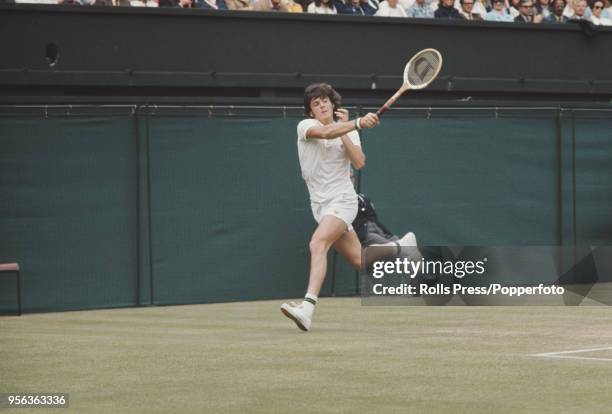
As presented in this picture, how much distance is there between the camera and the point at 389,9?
21.6 meters

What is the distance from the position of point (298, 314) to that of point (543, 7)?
12.7 meters

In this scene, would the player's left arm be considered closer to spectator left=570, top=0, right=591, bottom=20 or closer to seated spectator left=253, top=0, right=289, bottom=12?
seated spectator left=253, top=0, right=289, bottom=12

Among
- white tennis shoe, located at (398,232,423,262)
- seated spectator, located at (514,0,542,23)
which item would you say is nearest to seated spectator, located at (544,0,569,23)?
seated spectator, located at (514,0,542,23)

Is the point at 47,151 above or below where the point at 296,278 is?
above

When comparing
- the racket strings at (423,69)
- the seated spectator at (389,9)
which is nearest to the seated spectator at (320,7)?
the seated spectator at (389,9)

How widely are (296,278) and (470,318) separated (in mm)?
3631

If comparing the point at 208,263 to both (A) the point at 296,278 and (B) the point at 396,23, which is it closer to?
(A) the point at 296,278

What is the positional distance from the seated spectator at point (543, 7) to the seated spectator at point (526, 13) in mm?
193

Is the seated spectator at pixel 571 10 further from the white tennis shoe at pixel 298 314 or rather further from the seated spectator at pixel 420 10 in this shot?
the white tennis shoe at pixel 298 314

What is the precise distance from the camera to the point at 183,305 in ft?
51.9

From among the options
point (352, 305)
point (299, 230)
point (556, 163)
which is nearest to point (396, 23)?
point (556, 163)

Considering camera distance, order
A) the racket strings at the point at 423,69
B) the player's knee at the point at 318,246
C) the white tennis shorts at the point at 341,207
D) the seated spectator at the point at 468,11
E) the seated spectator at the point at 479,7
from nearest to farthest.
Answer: the player's knee at the point at 318,246 < the white tennis shorts at the point at 341,207 < the racket strings at the point at 423,69 < the seated spectator at the point at 468,11 < the seated spectator at the point at 479,7

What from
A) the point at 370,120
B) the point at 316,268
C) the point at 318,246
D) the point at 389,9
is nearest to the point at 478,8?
the point at 389,9

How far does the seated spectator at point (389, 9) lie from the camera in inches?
846
